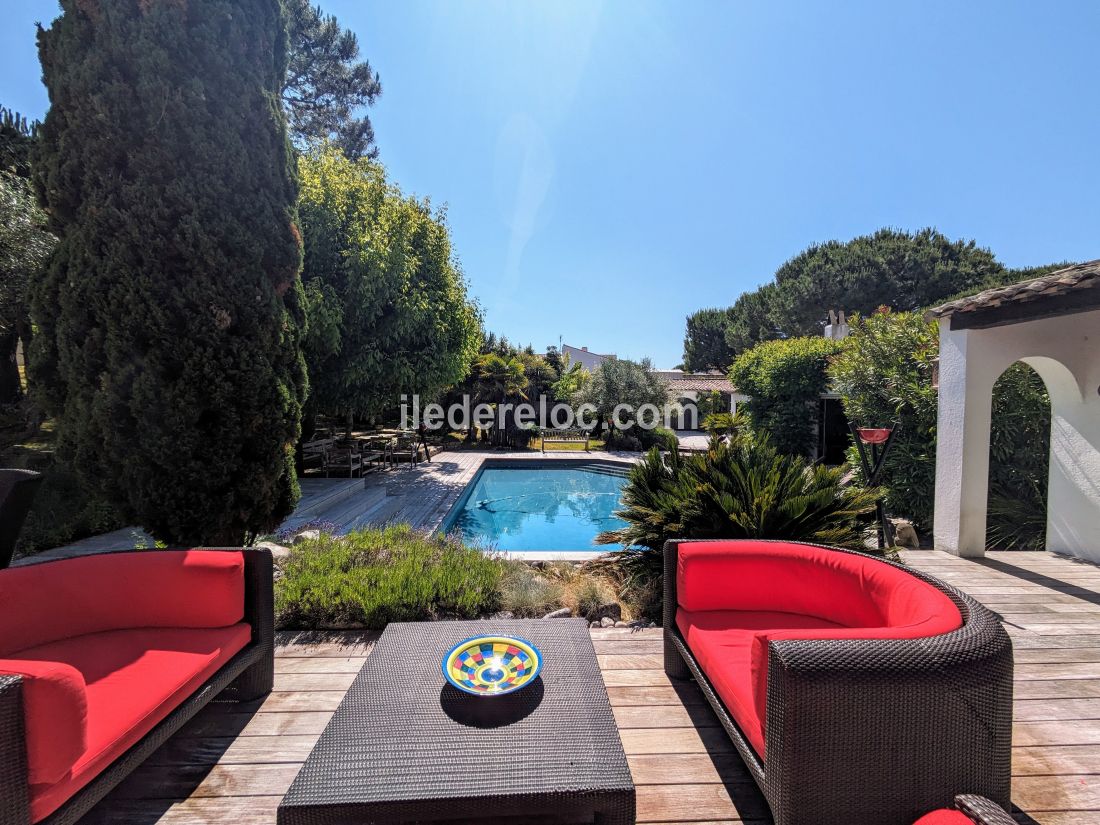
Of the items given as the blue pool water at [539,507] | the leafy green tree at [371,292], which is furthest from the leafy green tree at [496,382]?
the leafy green tree at [371,292]

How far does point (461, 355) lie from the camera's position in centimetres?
1132

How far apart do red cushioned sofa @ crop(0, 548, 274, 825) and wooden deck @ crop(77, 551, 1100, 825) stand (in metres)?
0.28

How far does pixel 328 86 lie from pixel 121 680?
19908 mm

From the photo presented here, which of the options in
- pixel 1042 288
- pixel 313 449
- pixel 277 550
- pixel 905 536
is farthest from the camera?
pixel 313 449

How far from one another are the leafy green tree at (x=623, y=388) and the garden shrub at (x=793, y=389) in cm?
463

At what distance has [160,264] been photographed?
11.9 feet

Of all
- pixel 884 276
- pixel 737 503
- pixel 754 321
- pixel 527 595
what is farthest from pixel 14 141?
pixel 754 321

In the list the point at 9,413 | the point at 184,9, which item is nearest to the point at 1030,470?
the point at 184,9

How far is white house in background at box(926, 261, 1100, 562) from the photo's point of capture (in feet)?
15.0

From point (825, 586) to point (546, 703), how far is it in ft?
5.20

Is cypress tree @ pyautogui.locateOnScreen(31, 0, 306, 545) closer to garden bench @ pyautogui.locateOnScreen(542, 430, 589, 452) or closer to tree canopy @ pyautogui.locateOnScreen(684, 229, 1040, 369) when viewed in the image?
garden bench @ pyautogui.locateOnScreen(542, 430, 589, 452)

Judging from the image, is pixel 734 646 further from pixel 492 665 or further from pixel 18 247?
pixel 18 247

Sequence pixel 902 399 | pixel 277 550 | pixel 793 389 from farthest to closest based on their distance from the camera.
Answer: pixel 793 389, pixel 902 399, pixel 277 550

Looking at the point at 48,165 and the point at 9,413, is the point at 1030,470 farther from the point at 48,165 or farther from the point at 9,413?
the point at 9,413
